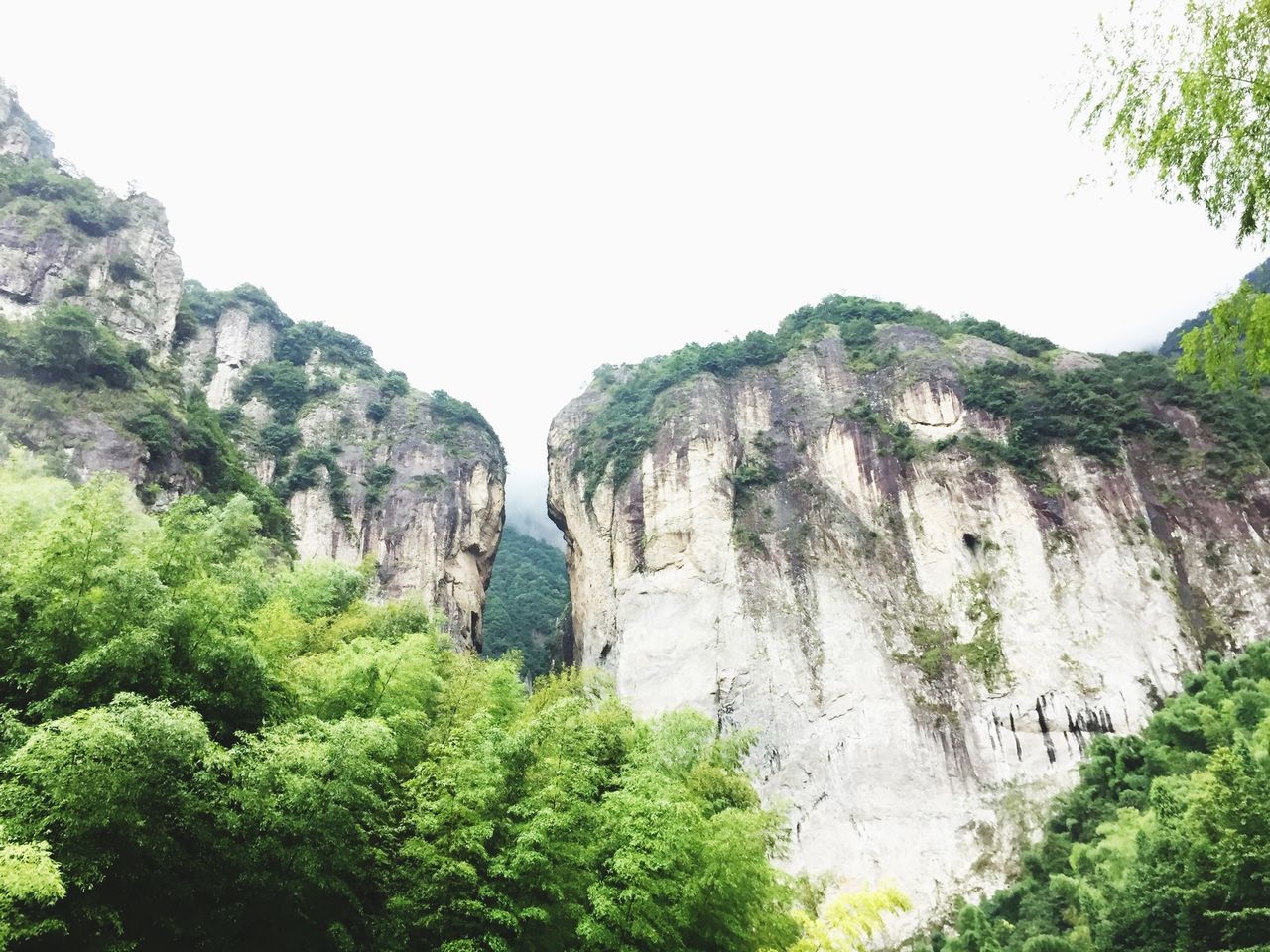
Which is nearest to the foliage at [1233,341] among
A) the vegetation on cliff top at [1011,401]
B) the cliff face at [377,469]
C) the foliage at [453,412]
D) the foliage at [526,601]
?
the vegetation on cliff top at [1011,401]

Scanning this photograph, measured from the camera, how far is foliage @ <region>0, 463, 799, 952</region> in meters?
7.19

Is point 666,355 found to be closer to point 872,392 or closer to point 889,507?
point 872,392

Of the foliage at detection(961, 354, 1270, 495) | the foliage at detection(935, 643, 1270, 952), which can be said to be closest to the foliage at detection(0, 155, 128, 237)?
the foliage at detection(961, 354, 1270, 495)

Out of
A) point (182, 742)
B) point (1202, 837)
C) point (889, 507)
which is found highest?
point (889, 507)

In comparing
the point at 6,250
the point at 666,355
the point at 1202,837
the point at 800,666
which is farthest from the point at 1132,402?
the point at 6,250

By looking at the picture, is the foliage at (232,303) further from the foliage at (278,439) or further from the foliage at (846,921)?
the foliage at (846,921)

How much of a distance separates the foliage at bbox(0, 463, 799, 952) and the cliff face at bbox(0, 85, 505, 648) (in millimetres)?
20529

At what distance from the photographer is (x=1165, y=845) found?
1816cm

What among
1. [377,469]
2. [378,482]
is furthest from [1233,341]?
[377,469]

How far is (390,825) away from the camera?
9.77 m

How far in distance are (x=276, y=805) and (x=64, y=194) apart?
4908 centimetres

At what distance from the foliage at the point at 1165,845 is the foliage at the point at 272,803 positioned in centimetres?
1074

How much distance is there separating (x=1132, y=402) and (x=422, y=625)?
39.9 m

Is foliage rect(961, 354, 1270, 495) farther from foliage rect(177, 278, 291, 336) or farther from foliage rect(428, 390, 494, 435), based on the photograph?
foliage rect(177, 278, 291, 336)
